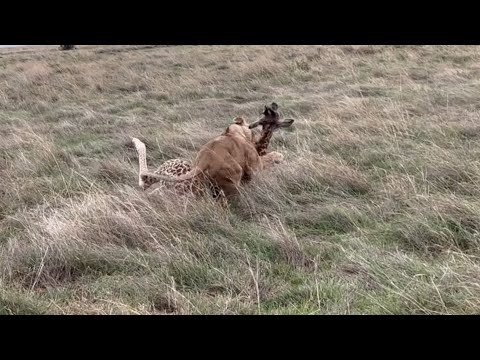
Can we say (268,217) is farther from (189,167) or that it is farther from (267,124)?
(267,124)

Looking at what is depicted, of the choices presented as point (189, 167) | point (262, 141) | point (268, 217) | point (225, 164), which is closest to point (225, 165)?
point (225, 164)

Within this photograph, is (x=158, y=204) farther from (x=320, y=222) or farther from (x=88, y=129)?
(x=88, y=129)

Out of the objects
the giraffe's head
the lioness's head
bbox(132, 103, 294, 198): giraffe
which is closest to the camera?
bbox(132, 103, 294, 198): giraffe

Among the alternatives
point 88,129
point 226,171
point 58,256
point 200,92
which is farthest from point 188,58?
point 58,256

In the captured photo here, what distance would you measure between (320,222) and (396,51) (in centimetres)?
1108

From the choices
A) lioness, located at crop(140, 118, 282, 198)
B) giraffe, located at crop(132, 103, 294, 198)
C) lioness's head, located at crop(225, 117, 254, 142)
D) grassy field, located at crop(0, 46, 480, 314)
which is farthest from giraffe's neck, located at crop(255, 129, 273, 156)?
lioness, located at crop(140, 118, 282, 198)

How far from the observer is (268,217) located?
455 centimetres

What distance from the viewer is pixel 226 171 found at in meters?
4.79

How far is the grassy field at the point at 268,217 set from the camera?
3133 mm

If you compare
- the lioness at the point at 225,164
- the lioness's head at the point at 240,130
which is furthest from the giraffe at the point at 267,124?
the lioness at the point at 225,164

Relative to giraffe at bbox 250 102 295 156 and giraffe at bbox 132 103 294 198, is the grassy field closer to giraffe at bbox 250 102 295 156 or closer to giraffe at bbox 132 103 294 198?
giraffe at bbox 132 103 294 198

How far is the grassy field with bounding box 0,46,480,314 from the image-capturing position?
3133mm

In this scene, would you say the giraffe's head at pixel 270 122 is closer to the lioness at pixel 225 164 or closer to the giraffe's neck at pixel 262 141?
the giraffe's neck at pixel 262 141

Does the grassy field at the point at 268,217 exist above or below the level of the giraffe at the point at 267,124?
below
